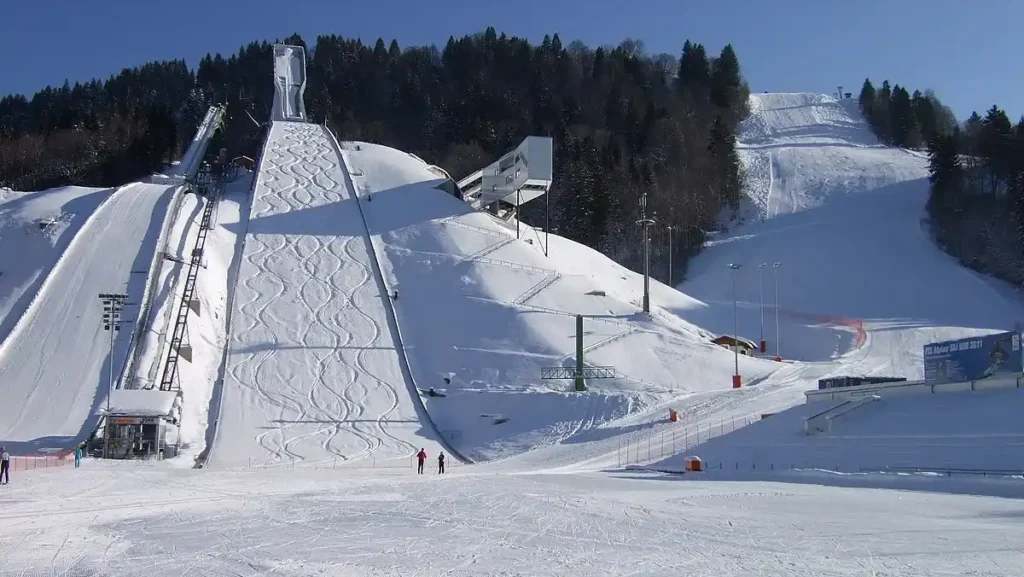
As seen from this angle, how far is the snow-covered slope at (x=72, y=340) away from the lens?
2075 cm

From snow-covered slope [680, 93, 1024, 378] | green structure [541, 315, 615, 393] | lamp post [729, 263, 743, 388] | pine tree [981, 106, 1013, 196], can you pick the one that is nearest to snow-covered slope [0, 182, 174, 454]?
green structure [541, 315, 615, 393]

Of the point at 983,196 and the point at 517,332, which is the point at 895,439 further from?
the point at 983,196

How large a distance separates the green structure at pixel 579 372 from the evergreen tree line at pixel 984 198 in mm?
25753

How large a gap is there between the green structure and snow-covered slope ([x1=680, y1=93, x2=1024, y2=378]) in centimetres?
975

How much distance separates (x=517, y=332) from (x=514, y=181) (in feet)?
33.9

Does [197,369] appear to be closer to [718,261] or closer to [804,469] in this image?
[804,469]

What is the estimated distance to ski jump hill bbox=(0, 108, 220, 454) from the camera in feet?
69.6

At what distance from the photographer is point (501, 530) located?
914cm

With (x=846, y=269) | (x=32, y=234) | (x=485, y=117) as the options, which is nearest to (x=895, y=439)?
(x=32, y=234)

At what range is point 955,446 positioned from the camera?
16.5 metres

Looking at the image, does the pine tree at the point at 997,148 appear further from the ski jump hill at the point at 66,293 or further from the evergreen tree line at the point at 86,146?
the evergreen tree line at the point at 86,146

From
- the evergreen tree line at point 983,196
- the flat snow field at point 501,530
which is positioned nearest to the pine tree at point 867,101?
the evergreen tree line at point 983,196

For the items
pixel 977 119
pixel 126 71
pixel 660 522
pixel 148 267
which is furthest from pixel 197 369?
pixel 126 71

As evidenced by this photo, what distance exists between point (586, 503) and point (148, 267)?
21.4 m
